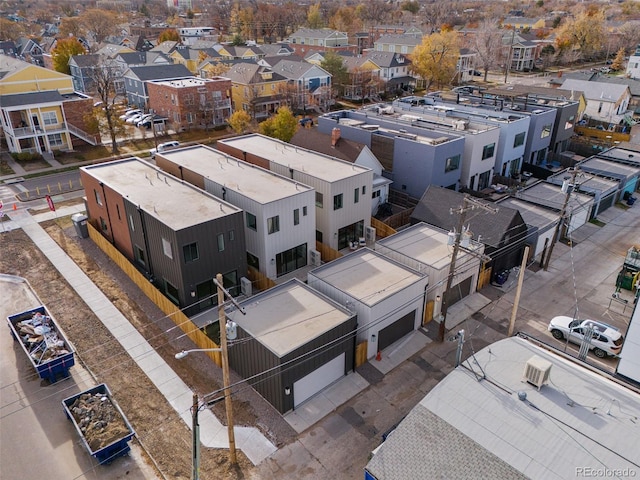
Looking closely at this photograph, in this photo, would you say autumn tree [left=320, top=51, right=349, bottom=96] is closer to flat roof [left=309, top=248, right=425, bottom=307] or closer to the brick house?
the brick house

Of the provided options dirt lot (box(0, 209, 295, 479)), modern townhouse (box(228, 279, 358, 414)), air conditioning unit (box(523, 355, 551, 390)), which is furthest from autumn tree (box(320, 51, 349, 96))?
air conditioning unit (box(523, 355, 551, 390))

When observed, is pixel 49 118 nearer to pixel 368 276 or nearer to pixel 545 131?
pixel 368 276

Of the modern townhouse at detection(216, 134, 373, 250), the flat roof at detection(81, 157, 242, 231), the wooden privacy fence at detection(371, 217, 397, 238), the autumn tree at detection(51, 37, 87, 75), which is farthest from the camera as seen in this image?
the autumn tree at detection(51, 37, 87, 75)

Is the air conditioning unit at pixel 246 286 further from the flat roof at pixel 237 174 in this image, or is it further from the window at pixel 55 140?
the window at pixel 55 140

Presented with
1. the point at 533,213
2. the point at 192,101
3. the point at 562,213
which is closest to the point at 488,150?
the point at 533,213

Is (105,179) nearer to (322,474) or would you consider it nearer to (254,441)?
(254,441)

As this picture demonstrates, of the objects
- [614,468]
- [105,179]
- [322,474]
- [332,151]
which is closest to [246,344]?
[322,474]
